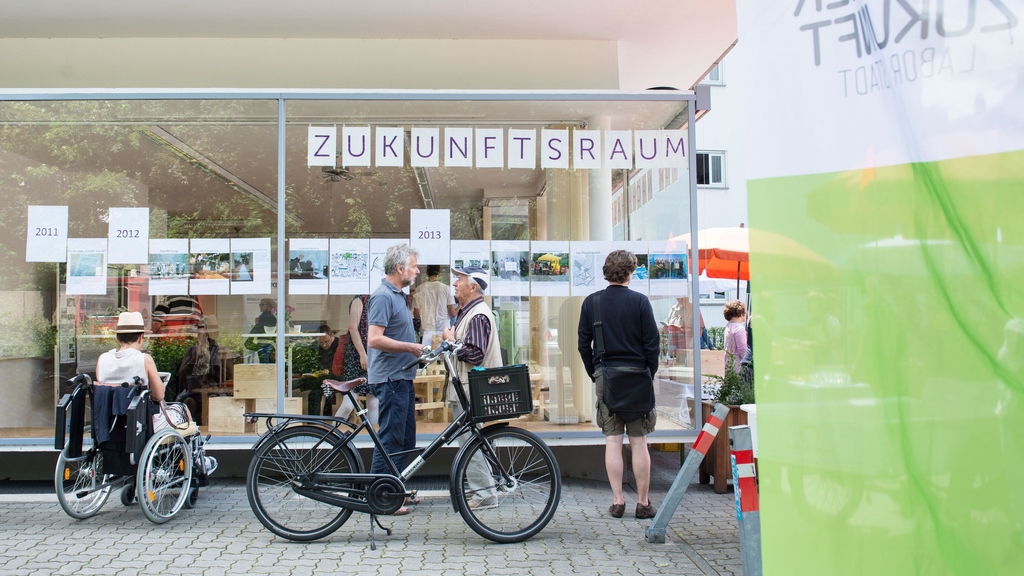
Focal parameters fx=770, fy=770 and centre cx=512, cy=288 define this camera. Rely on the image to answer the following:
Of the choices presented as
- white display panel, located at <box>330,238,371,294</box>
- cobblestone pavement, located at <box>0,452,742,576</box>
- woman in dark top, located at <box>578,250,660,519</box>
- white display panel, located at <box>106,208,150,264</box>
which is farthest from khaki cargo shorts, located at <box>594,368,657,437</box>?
white display panel, located at <box>106,208,150,264</box>

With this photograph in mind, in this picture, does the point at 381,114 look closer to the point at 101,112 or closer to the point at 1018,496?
the point at 101,112

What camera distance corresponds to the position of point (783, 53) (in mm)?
1577

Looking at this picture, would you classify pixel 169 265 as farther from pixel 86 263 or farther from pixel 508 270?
pixel 508 270

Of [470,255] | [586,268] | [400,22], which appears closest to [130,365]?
[470,255]

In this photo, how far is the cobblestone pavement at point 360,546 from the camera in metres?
4.27

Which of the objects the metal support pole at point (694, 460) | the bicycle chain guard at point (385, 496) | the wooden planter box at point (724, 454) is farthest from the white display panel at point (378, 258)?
the metal support pole at point (694, 460)

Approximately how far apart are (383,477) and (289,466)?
57 cm

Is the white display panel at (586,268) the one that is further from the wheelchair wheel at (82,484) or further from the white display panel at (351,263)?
the wheelchair wheel at (82,484)

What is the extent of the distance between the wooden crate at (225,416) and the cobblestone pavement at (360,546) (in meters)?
0.91

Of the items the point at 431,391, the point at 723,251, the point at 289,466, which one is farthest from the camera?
the point at 723,251

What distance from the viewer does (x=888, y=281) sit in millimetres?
1439

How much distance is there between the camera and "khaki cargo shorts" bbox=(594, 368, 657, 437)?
529cm

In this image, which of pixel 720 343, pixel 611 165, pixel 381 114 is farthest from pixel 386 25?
pixel 720 343

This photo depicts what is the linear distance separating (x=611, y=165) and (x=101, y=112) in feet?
14.9
